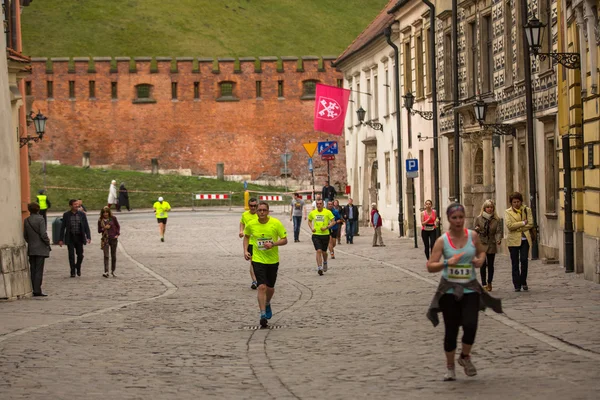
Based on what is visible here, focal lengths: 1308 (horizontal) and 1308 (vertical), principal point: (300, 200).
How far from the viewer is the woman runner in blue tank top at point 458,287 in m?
10.6

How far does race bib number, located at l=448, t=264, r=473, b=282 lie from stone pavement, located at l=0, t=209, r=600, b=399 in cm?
82

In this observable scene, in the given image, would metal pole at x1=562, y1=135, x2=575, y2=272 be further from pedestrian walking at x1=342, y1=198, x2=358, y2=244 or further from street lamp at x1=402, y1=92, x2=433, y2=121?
pedestrian walking at x1=342, y1=198, x2=358, y2=244

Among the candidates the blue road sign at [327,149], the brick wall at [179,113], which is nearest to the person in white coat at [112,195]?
the blue road sign at [327,149]

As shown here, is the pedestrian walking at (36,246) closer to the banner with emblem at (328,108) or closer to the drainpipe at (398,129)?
the drainpipe at (398,129)

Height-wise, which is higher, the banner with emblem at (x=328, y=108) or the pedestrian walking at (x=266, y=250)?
the banner with emblem at (x=328, y=108)

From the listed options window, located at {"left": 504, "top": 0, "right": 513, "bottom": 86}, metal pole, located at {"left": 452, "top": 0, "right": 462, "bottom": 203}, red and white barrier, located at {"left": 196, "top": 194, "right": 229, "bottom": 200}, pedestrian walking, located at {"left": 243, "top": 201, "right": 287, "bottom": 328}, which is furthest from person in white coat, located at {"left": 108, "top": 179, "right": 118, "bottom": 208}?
pedestrian walking, located at {"left": 243, "top": 201, "right": 287, "bottom": 328}

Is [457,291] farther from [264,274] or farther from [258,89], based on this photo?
[258,89]

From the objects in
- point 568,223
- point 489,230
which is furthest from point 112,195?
point 489,230

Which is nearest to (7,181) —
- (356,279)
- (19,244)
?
(19,244)

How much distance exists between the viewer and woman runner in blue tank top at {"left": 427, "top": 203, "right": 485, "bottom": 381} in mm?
10609

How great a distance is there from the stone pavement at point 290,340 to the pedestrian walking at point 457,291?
0.27m

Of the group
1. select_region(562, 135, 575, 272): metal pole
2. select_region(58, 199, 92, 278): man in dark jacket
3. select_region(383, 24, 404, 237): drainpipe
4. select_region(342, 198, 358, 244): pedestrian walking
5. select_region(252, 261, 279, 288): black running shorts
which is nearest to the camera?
Answer: select_region(252, 261, 279, 288): black running shorts

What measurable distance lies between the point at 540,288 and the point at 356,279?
4.70 m

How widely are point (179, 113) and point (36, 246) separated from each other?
64.0 meters
